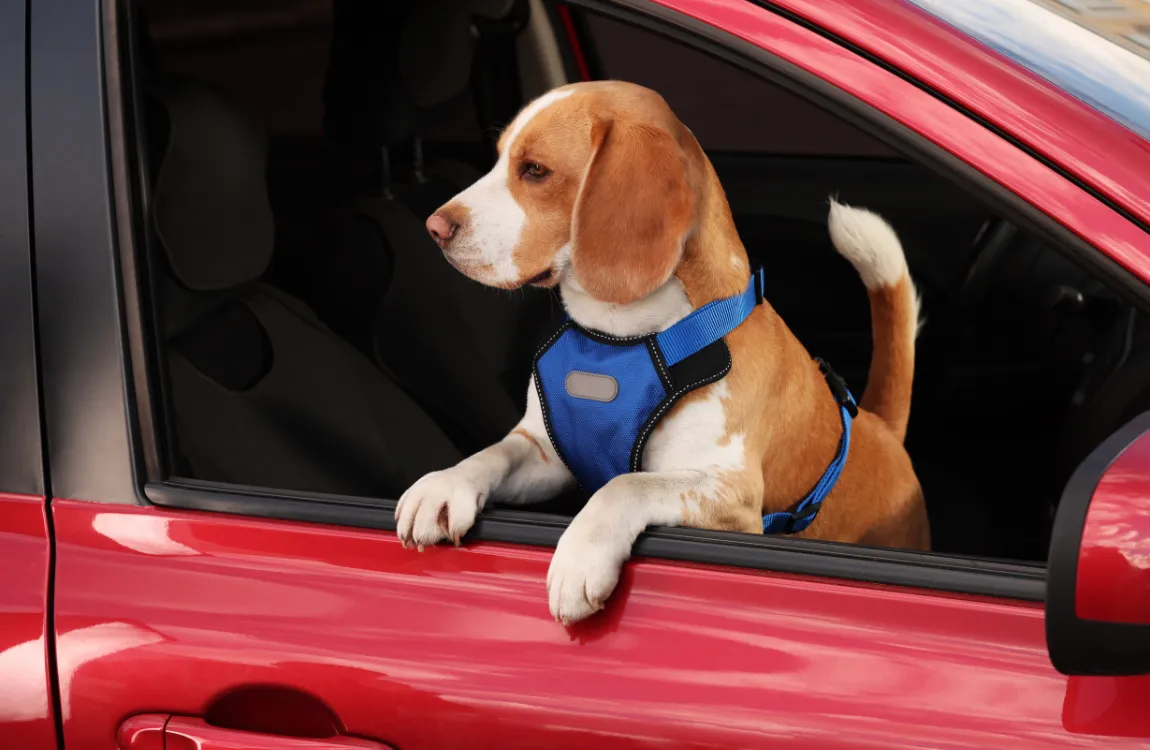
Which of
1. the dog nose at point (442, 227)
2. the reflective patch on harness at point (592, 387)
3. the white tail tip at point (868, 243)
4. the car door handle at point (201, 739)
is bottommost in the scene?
the car door handle at point (201, 739)

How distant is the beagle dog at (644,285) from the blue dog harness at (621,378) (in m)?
0.02

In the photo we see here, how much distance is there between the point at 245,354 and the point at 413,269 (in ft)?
1.50

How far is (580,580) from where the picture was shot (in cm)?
106

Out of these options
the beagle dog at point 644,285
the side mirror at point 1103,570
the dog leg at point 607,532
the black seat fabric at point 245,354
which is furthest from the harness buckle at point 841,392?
the side mirror at point 1103,570

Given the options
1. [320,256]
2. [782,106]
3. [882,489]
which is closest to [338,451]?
[320,256]

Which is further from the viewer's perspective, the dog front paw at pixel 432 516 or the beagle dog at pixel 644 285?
the beagle dog at pixel 644 285

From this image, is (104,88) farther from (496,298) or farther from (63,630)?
(496,298)

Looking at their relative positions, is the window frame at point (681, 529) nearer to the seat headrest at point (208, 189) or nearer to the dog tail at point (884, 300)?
the seat headrest at point (208, 189)

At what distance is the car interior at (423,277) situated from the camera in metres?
1.60

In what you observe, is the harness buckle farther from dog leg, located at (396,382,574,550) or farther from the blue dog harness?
dog leg, located at (396,382,574,550)

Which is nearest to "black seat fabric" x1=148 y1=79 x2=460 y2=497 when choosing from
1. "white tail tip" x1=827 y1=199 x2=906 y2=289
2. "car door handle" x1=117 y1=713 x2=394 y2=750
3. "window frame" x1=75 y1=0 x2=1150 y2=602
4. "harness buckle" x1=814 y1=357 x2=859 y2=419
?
"window frame" x1=75 y1=0 x2=1150 y2=602

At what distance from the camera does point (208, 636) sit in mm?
1113

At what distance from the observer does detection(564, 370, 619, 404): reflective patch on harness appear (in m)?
1.49

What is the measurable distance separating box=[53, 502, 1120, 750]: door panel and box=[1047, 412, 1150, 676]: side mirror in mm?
119
